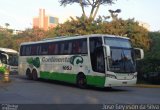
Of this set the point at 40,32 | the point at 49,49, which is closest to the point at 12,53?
the point at 49,49

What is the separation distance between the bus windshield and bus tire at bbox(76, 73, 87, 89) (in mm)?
2489

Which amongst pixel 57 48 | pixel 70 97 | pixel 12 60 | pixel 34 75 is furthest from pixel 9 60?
pixel 70 97

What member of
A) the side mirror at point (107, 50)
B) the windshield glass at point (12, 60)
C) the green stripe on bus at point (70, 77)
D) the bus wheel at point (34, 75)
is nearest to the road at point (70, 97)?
the green stripe on bus at point (70, 77)

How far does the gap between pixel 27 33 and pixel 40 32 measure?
114 inches

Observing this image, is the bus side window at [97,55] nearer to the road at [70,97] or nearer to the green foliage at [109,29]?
the road at [70,97]

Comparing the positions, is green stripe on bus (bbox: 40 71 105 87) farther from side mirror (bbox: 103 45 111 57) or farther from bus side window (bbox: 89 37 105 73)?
side mirror (bbox: 103 45 111 57)

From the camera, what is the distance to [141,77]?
3256cm

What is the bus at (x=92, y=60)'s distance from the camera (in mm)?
22750

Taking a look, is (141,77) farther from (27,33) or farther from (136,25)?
(27,33)

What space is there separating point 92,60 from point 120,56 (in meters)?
1.69

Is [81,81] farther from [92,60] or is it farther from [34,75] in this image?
[34,75]

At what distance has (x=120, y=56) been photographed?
23062 millimetres

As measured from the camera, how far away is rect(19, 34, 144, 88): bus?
22750 mm

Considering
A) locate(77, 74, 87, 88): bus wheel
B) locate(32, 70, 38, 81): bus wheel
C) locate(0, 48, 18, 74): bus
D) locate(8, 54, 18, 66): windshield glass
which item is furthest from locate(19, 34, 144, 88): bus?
locate(8, 54, 18, 66): windshield glass
